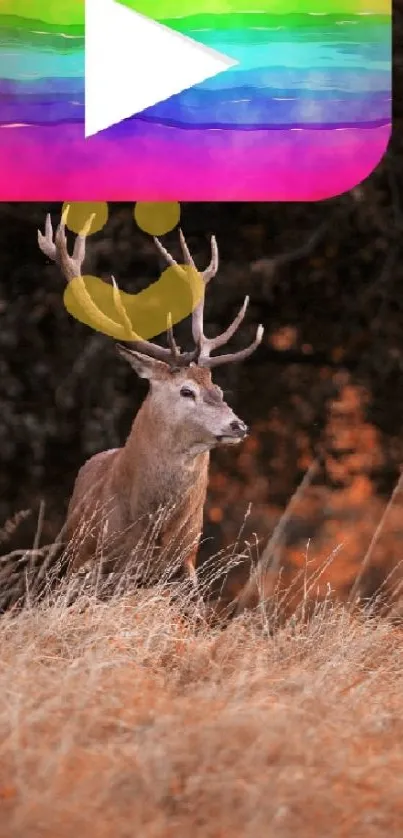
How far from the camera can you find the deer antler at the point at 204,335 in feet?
19.9

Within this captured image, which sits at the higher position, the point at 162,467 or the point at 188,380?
the point at 188,380

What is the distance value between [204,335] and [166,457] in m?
0.59

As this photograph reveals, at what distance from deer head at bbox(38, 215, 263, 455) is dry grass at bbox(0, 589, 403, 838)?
1.06 metres

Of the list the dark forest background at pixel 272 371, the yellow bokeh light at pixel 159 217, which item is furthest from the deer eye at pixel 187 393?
the yellow bokeh light at pixel 159 217

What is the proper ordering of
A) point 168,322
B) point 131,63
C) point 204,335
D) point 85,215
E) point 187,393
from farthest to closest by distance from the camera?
point 85,215, point 204,335, point 187,393, point 168,322, point 131,63

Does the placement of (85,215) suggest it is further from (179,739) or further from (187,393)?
(179,739)

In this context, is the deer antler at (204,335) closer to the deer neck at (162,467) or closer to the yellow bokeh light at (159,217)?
the yellow bokeh light at (159,217)

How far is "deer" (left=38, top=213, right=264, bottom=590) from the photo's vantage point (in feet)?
19.4

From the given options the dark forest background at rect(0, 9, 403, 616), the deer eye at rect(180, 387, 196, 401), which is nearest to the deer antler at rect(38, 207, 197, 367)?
the deer eye at rect(180, 387, 196, 401)

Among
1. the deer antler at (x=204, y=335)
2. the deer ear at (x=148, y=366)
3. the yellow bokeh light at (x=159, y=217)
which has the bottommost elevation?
the deer ear at (x=148, y=366)

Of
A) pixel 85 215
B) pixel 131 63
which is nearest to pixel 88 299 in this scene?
pixel 85 215

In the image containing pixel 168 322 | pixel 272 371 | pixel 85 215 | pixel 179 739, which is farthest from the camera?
pixel 272 371

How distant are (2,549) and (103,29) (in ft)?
7.31

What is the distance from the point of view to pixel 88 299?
6.39 m
